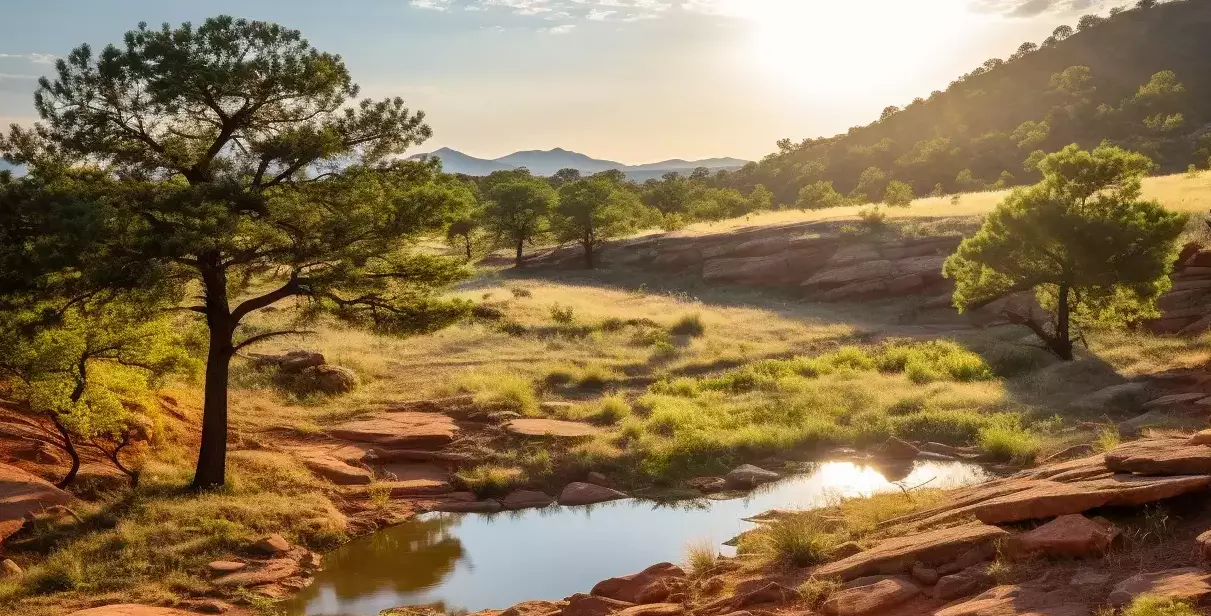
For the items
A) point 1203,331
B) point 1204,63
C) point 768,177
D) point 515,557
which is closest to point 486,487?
point 515,557

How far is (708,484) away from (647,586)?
6790mm

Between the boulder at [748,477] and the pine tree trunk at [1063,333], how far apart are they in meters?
12.0

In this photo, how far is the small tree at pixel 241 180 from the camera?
13211 mm

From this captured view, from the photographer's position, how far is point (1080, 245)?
24.0 m

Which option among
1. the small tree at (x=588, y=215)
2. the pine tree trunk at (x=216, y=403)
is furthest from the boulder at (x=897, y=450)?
the small tree at (x=588, y=215)

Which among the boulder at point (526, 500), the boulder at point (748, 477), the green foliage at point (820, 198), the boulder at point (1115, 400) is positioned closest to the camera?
the boulder at point (526, 500)

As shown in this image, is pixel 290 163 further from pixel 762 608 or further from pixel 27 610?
pixel 762 608

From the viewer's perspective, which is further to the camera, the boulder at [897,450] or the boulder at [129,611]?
the boulder at [897,450]

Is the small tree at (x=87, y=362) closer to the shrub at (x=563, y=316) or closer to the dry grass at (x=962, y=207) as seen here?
the shrub at (x=563, y=316)

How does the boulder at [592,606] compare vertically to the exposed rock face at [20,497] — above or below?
below

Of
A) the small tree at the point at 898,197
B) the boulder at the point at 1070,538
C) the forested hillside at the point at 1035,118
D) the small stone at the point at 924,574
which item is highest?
the forested hillside at the point at 1035,118

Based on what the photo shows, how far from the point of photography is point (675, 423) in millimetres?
20719

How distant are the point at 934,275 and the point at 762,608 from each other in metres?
30.9

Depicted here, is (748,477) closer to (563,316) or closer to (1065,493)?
(1065,493)
